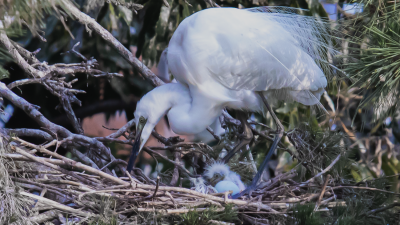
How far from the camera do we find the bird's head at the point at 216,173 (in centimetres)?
164

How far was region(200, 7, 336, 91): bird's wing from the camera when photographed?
5.07ft

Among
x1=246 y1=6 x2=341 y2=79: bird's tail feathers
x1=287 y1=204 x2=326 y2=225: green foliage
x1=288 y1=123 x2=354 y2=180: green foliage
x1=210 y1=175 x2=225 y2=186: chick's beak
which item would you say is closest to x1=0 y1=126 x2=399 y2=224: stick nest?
x1=287 y1=204 x2=326 y2=225: green foliage

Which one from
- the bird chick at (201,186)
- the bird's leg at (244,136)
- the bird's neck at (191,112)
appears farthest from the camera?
the bird's leg at (244,136)

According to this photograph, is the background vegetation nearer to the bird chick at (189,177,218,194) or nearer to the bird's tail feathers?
the bird's tail feathers

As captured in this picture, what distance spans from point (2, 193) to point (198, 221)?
17.9 inches

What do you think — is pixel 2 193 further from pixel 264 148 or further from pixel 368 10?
pixel 264 148

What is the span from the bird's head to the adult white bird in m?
0.13

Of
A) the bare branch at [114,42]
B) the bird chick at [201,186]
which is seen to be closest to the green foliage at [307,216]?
the bird chick at [201,186]

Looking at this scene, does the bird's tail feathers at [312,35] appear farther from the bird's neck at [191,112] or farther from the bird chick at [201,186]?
the bird chick at [201,186]

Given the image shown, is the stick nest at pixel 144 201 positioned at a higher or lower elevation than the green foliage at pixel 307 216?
lower

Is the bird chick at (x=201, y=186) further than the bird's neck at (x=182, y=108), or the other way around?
the bird's neck at (x=182, y=108)

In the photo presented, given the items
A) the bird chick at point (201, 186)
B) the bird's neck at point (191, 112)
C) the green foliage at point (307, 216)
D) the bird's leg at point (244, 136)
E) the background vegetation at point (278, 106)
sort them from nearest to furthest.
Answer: the green foliage at point (307, 216) → the background vegetation at point (278, 106) → the bird chick at point (201, 186) → the bird's neck at point (191, 112) → the bird's leg at point (244, 136)

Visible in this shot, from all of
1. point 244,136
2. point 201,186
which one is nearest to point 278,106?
point 244,136

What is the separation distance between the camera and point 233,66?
1.55 m
